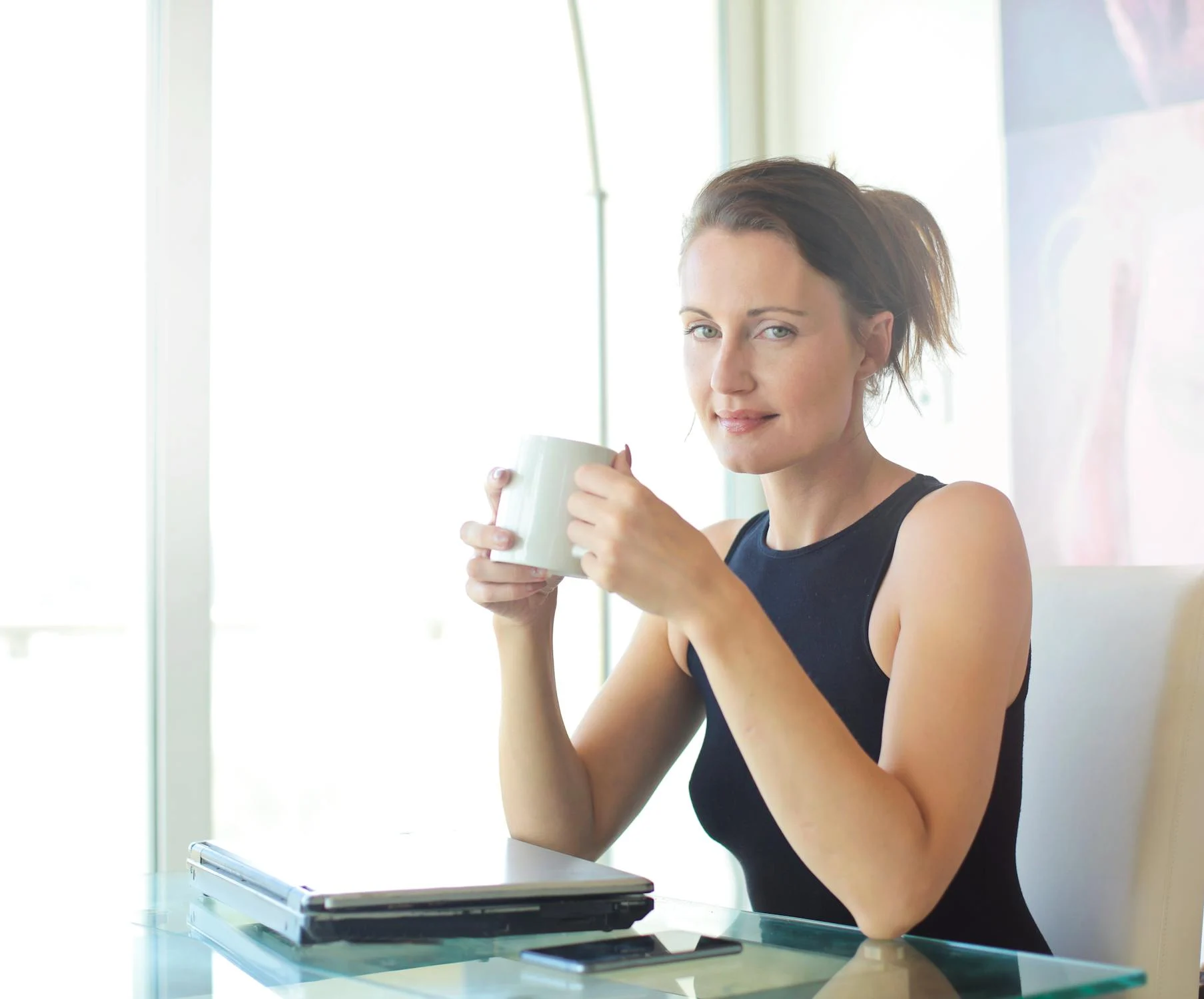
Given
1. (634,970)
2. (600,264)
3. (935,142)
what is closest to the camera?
(634,970)

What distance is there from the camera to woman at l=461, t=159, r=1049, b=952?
851 mm

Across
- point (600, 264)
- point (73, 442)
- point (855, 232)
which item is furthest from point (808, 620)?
point (600, 264)

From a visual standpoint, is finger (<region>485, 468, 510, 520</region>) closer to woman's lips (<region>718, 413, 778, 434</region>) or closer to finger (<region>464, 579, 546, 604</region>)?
finger (<region>464, 579, 546, 604</region>)

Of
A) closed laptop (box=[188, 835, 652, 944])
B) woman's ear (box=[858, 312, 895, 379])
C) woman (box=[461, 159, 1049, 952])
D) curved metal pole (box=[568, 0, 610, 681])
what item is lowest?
closed laptop (box=[188, 835, 652, 944])

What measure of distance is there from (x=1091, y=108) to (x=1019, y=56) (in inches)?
7.1

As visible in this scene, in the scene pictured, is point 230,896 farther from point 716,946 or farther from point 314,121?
point 314,121

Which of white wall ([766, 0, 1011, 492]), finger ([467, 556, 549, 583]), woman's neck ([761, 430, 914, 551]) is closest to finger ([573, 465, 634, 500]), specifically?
finger ([467, 556, 549, 583])

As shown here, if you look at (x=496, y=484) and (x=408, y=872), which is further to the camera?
(x=496, y=484)

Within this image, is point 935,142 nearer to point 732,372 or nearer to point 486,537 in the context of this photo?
point 732,372

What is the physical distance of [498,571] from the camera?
41.9 inches

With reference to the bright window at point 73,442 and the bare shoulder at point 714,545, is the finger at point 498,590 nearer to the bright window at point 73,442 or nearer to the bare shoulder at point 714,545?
the bare shoulder at point 714,545

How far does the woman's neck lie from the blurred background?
20.0 inches

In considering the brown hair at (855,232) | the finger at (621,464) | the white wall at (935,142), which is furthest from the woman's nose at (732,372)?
the white wall at (935,142)

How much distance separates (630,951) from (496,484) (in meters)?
0.38
